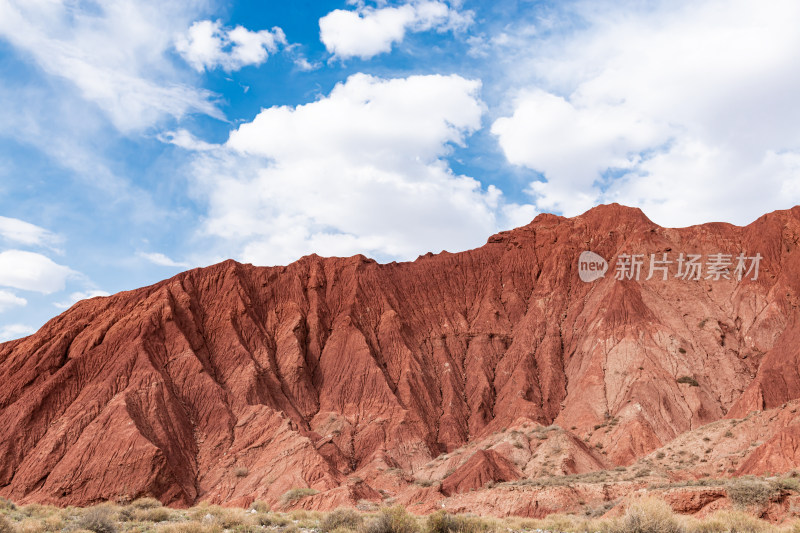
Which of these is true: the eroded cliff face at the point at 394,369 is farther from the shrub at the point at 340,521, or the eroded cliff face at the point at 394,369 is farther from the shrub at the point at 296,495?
the shrub at the point at 340,521

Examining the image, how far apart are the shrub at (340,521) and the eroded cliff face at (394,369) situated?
781 inches

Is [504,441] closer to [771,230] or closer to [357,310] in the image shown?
[357,310]

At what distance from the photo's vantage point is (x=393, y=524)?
14.1m

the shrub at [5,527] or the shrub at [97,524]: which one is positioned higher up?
the shrub at [5,527]

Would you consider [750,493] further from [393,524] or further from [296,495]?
[296,495]

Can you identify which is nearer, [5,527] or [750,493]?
[5,527]

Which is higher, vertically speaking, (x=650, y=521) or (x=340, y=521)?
(x=340, y=521)

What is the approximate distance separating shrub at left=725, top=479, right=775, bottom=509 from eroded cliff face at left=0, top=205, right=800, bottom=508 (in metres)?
20.9

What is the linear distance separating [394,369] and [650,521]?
6205 centimetres

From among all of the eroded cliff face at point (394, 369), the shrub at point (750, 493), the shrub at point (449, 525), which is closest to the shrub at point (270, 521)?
the shrub at point (449, 525)

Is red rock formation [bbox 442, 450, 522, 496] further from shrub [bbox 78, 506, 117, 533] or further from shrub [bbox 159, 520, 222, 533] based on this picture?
shrub [bbox 159, 520, 222, 533]

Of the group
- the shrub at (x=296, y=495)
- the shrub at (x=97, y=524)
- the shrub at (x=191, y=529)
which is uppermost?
the shrub at (x=97, y=524)

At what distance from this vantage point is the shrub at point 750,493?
16391mm

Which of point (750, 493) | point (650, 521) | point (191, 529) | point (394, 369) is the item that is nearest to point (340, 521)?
point (191, 529)
